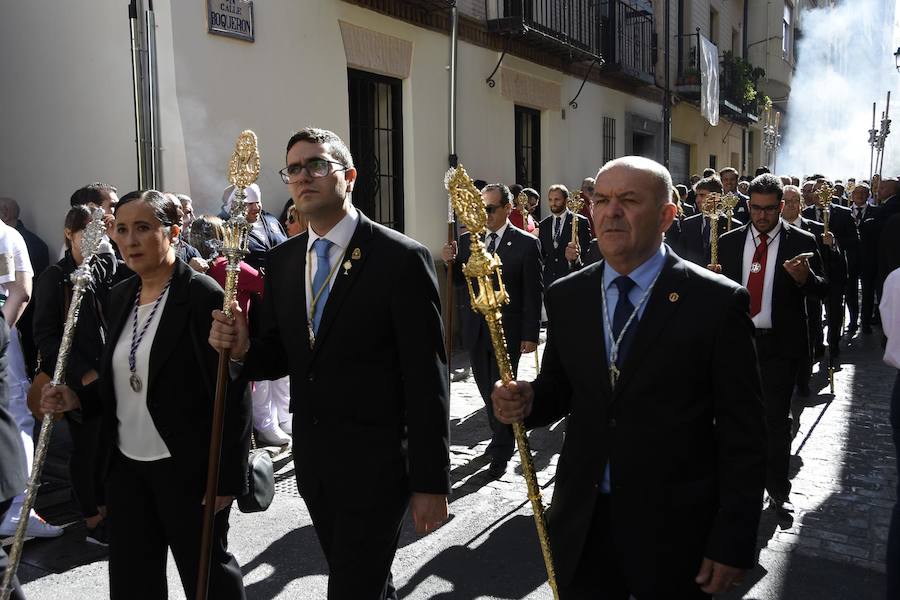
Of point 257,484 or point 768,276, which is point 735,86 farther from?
point 257,484

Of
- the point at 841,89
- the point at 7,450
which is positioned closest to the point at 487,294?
the point at 7,450

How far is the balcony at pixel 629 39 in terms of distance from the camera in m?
16.5

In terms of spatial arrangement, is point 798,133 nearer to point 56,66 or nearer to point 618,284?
point 56,66

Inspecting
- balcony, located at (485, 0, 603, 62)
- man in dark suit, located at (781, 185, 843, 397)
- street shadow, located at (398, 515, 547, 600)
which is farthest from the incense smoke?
street shadow, located at (398, 515, 547, 600)

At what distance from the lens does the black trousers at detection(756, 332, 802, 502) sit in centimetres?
517

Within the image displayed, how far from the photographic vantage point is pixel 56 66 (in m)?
8.12

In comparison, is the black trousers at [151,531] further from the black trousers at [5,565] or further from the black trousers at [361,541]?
the black trousers at [361,541]

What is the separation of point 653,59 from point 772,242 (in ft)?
48.6

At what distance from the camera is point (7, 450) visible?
3146mm

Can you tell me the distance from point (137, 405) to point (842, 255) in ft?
31.0

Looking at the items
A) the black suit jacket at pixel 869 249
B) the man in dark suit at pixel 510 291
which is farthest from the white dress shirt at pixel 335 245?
the black suit jacket at pixel 869 249

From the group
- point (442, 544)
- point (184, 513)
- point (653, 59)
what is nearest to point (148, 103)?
point (442, 544)

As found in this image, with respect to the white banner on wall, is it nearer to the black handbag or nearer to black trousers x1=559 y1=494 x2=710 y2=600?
the black handbag

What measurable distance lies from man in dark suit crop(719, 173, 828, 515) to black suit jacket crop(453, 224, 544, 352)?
169cm
